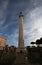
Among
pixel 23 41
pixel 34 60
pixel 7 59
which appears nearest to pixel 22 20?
pixel 23 41

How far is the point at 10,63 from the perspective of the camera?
23875mm

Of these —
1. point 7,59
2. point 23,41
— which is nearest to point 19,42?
point 23,41

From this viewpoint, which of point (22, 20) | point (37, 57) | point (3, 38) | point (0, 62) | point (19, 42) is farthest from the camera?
point (3, 38)

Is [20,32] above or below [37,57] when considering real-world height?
above

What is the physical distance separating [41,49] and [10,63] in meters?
12.3

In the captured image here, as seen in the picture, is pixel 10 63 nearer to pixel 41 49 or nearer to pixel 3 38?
pixel 41 49

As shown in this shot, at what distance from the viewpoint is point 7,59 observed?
24.8 metres

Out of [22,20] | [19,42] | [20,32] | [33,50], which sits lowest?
[33,50]

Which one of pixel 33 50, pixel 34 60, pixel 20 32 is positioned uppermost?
pixel 20 32

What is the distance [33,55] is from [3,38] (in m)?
48.6

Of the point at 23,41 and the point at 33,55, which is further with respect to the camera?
the point at 23,41

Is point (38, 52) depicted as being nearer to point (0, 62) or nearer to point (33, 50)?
point (33, 50)

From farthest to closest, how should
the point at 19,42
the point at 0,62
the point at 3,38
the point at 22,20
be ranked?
the point at 3,38
the point at 22,20
the point at 19,42
the point at 0,62

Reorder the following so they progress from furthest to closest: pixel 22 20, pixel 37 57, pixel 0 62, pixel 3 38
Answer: pixel 3 38 < pixel 22 20 < pixel 0 62 < pixel 37 57
